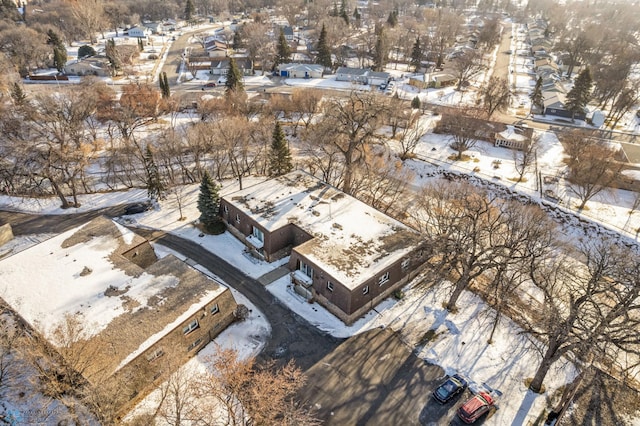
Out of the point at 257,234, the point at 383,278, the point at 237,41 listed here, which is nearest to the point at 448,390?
the point at 383,278

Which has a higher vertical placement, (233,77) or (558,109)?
(233,77)

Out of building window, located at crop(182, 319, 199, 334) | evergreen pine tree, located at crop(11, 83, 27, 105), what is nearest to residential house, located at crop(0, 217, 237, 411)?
building window, located at crop(182, 319, 199, 334)

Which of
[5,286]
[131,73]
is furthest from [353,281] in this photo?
[131,73]

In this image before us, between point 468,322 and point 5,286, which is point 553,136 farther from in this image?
point 5,286

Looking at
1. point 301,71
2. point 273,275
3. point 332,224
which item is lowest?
point 273,275

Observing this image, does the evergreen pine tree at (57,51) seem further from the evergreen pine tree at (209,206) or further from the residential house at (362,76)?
the evergreen pine tree at (209,206)

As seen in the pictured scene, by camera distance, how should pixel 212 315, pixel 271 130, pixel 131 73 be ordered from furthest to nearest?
pixel 131 73, pixel 271 130, pixel 212 315

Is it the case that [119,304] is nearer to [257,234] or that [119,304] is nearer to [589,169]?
[257,234]
